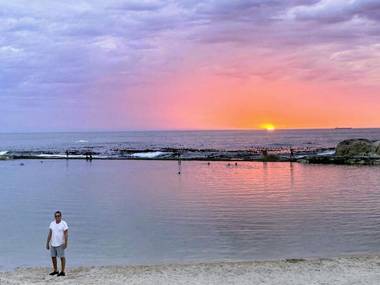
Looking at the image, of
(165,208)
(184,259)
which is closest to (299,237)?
(184,259)

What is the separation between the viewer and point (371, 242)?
18156 millimetres

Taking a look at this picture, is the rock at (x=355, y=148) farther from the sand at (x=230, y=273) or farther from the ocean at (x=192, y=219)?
the sand at (x=230, y=273)

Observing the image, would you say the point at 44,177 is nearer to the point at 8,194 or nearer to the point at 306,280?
the point at 8,194

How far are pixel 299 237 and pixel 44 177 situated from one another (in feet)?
108

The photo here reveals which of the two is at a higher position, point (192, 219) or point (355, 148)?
point (355, 148)

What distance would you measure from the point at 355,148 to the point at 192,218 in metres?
46.3

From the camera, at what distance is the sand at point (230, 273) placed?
1307 cm

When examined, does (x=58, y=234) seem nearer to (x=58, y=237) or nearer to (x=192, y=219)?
(x=58, y=237)

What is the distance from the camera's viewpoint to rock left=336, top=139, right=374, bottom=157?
63.3 metres

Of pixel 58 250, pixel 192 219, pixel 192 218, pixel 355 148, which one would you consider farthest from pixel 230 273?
pixel 355 148

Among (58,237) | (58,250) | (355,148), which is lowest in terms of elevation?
(58,250)

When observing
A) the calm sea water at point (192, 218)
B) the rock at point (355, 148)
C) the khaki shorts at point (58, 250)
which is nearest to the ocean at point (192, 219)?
the calm sea water at point (192, 218)

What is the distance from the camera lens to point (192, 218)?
23.6 meters

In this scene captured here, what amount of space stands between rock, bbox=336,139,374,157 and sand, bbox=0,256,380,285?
5069cm
